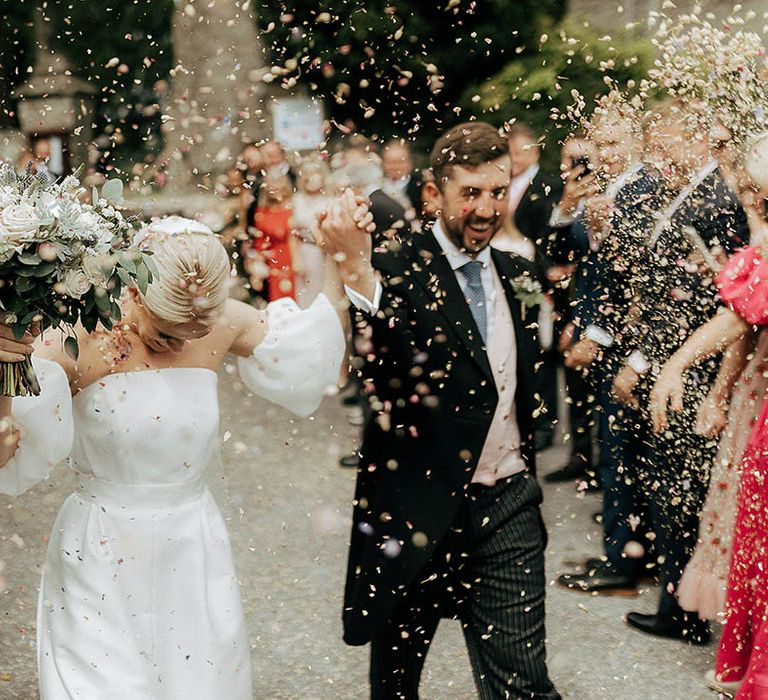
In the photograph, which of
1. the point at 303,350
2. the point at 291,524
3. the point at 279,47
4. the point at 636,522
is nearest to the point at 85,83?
the point at 279,47

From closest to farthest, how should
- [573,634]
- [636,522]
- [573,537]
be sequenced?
[573,634]
[636,522]
[573,537]

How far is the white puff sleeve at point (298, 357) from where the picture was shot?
144 inches

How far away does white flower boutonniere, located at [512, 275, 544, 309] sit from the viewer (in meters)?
3.83

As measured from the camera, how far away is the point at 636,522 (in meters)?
5.77

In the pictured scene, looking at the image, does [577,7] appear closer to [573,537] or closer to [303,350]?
[573,537]

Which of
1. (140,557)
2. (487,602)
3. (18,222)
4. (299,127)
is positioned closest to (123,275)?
(18,222)

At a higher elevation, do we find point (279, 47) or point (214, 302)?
point (279, 47)

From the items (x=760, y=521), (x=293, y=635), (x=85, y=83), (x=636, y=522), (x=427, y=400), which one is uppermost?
(x=85, y=83)

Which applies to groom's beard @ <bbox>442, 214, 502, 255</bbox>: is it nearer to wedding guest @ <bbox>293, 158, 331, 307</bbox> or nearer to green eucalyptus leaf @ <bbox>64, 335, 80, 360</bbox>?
green eucalyptus leaf @ <bbox>64, 335, 80, 360</bbox>

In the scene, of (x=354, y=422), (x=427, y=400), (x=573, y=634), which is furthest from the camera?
(x=354, y=422)

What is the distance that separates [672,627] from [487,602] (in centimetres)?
176

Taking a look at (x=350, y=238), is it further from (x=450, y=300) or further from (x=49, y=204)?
(x=49, y=204)

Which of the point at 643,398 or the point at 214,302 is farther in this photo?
the point at 643,398

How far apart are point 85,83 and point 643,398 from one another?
1600cm
